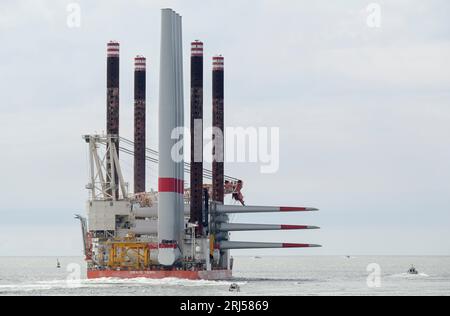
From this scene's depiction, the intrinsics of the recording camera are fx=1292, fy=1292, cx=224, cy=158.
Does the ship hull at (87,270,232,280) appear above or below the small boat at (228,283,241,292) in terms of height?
above

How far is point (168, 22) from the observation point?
144000 millimetres

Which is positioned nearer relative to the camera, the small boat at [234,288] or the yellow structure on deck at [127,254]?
the small boat at [234,288]

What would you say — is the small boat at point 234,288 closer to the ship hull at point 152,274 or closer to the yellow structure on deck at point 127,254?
Answer: the ship hull at point 152,274

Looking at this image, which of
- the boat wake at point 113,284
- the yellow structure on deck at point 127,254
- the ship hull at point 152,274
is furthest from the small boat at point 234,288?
the yellow structure on deck at point 127,254

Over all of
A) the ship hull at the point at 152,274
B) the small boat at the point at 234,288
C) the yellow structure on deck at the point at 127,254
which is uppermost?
the yellow structure on deck at the point at 127,254

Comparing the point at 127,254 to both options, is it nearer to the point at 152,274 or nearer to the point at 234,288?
the point at 152,274

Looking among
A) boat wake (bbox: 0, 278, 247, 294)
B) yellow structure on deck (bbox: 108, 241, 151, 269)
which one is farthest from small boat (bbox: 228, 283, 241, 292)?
yellow structure on deck (bbox: 108, 241, 151, 269)

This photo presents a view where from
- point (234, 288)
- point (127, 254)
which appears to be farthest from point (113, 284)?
point (234, 288)

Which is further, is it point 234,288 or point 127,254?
point 127,254

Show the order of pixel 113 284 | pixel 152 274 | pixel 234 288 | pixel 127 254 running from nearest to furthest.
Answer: pixel 234 288 → pixel 113 284 → pixel 152 274 → pixel 127 254

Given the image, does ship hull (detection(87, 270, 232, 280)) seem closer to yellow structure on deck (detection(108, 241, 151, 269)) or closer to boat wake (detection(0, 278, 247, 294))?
yellow structure on deck (detection(108, 241, 151, 269))

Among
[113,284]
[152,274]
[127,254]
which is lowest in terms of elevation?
[113,284]

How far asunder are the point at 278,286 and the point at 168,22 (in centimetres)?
3174
